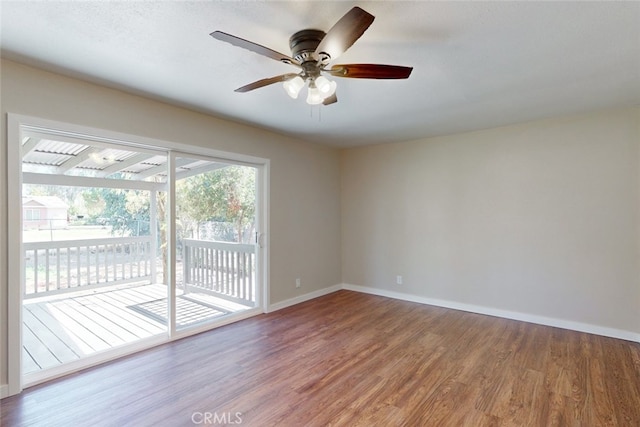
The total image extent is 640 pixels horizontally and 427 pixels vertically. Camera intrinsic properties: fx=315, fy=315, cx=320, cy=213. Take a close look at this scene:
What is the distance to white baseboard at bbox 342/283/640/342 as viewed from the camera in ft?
11.1

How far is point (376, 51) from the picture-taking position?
2.17 metres

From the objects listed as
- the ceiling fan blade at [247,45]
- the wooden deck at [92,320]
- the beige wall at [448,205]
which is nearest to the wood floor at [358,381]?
the wooden deck at [92,320]

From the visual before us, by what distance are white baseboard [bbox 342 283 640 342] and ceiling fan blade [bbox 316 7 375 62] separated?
3.89 meters

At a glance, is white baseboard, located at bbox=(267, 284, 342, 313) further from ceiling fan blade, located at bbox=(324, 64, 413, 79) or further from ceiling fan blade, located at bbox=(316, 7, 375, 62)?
ceiling fan blade, located at bbox=(316, 7, 375, 62)

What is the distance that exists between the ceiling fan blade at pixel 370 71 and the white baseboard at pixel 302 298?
3.32 metres

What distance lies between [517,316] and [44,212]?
5.17 m

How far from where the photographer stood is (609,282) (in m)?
3.43

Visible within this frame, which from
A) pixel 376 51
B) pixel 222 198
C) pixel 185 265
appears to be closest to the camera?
pixel 376 51

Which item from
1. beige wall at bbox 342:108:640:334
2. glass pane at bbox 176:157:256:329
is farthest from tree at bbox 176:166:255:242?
beige wall at bbox 342:108:640:334

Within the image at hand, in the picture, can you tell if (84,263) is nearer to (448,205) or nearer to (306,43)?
(306,43)

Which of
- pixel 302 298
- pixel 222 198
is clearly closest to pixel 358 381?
pixel 302 298

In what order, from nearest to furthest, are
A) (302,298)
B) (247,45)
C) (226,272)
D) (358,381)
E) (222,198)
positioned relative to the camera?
(247,45) → (358,381) → (222,198) → (226,272) → (302,298)

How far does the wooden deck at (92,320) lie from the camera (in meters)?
2.88

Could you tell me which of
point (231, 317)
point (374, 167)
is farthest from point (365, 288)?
point (231, 317)
